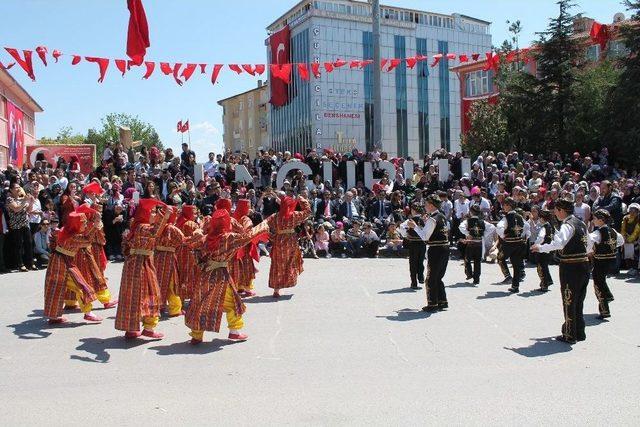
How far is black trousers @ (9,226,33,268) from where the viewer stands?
1404 centimetres

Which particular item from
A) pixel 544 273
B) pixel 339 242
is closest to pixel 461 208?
pixel 339 242

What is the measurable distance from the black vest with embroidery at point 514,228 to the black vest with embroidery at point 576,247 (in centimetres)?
387

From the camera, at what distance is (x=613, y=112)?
25141 millimetres

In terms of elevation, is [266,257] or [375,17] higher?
[375,17]

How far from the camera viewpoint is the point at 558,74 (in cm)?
2814

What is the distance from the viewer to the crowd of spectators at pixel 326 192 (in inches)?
559

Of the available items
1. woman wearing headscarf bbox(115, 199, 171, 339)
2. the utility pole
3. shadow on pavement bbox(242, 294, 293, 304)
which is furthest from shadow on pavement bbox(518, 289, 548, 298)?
the utility pole

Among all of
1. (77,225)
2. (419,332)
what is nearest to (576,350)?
(419,332)

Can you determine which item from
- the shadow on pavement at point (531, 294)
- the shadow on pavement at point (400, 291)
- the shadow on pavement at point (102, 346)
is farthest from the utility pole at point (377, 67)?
the shadow on pavement at point (102, 346)

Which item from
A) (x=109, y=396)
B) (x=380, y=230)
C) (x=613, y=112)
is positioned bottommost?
(x=109, y=396)

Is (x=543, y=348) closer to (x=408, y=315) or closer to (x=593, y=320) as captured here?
(x=593, y=320)

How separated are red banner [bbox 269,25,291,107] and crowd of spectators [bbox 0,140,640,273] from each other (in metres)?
39.6

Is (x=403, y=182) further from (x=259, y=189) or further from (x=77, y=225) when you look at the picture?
(x=77, y=225)

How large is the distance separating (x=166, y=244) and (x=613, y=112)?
21.0 m
